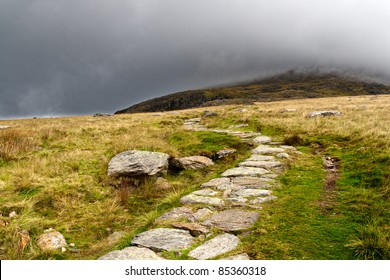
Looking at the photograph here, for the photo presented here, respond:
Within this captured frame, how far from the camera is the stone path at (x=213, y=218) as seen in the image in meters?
4.87

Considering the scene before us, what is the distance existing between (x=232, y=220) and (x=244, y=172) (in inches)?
134

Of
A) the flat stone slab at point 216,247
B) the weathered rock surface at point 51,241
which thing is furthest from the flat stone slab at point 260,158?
the weathered rock surface at point 51,241

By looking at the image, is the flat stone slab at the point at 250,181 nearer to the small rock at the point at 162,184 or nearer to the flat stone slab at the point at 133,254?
the small rock at the point at 162,184

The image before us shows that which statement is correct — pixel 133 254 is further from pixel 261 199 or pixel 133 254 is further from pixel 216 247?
pixel 261 199

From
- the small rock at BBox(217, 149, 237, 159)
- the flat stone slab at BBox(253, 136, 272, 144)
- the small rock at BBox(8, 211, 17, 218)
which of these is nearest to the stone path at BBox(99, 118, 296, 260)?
the small rock at BBox(217, 149, 237, 159)

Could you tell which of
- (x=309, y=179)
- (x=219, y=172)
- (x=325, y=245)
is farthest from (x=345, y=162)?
(x=325, y=245)

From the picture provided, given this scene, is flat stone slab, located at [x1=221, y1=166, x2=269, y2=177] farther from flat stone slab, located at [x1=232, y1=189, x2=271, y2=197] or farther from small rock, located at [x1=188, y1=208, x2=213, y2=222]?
small rock, located at [x1=188, y1=208, x2=213, y2=222]

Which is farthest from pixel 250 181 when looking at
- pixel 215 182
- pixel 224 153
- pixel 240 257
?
pixel 240 257

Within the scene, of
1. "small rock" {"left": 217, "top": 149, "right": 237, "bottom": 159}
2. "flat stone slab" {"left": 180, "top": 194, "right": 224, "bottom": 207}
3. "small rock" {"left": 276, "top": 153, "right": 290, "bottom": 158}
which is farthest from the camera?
"small rock" {"left": 217, "top": 149, "right": 237, "bottom": 159}

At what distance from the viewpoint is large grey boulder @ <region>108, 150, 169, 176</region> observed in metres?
9.34

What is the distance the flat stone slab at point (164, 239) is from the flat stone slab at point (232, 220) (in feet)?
2.05

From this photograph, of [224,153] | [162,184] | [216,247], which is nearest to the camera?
[216,247]

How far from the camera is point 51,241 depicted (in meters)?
5.76
